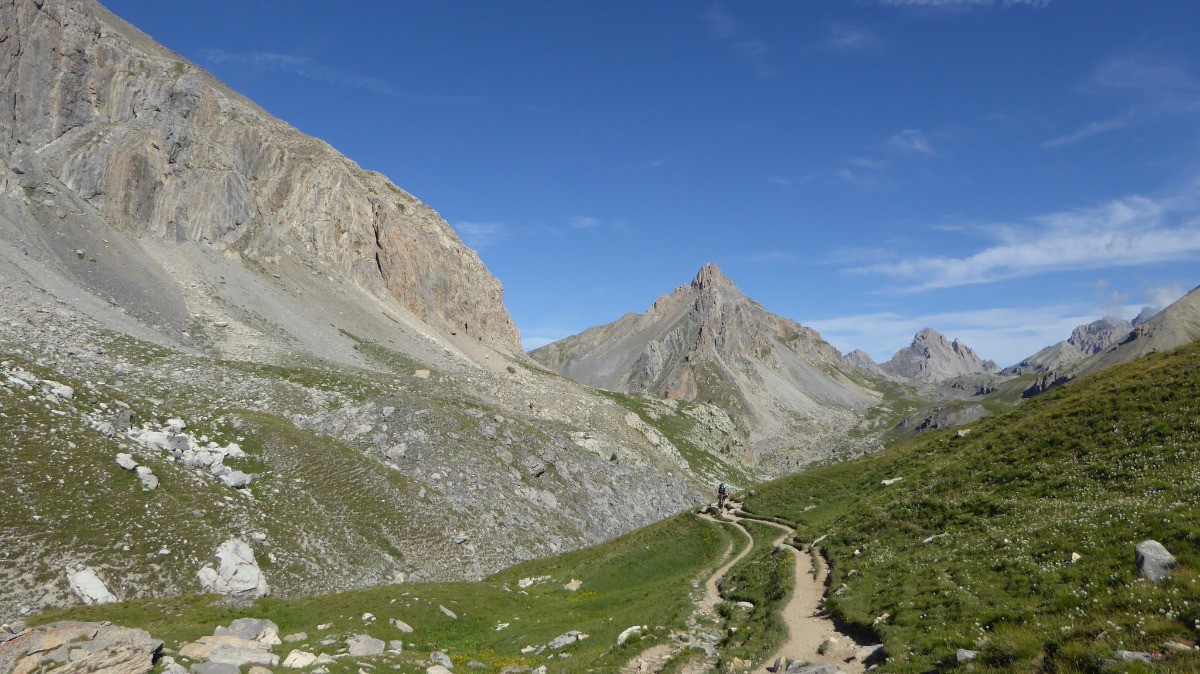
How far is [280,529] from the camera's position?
5119cm

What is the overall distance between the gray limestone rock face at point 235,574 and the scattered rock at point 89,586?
5702mm

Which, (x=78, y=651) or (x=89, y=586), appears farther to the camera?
(x=89, y=586)

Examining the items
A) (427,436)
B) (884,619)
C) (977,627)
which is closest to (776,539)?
(884,619)

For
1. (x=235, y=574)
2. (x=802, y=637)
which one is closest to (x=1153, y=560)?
(x=802, y=637)

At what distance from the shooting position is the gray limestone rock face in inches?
1699

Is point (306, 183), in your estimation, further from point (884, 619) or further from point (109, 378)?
point (884, 619)

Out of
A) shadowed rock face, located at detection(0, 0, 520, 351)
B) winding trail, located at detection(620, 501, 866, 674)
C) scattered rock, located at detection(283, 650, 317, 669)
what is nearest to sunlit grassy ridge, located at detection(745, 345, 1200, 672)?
winding trail, located at detection(620, 501, 866, 674)

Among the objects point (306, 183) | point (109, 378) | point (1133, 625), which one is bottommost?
point (1133, 625)

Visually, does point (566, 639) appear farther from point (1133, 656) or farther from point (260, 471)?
point (260, 471)

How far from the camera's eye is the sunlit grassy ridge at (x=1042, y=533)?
45.9ft

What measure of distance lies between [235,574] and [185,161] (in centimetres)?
12111

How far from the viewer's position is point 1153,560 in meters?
15.7

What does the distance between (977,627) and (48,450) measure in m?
60.6

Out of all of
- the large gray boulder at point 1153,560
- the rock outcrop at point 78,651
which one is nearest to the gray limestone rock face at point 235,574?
the rock outcrop at point 78,651
